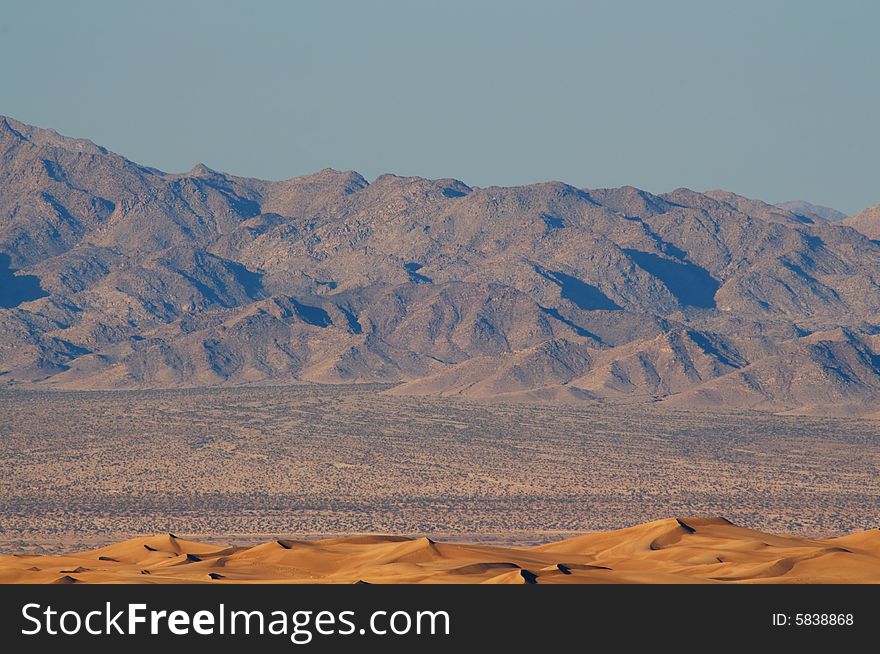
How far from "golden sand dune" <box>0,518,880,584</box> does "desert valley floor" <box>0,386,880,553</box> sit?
17.3 m

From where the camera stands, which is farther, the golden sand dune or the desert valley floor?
the desert valley floor

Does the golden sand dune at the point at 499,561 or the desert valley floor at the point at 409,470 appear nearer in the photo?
the golden sand dune at the point at 499,561

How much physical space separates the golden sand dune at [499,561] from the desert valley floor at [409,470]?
17330 mm

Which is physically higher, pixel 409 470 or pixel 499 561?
pixel 409 470

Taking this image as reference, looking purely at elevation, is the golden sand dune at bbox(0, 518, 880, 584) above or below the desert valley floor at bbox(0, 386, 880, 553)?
below

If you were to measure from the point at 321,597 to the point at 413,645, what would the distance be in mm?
1918

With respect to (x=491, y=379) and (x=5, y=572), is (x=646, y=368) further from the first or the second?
(x=5, y=572)

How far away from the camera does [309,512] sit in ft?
216

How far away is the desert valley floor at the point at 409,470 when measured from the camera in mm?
62875

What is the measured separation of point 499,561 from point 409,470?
46442mm

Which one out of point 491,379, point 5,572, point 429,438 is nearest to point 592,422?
point 429,438

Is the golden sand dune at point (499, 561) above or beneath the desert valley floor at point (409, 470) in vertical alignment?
beneath

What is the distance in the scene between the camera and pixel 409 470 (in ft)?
266

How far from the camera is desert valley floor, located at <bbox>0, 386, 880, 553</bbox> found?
6288 cm
